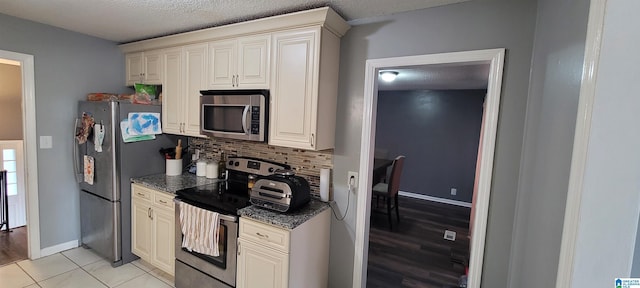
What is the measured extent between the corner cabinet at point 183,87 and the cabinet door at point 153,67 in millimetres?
86

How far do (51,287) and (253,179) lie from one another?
1916 millimetres

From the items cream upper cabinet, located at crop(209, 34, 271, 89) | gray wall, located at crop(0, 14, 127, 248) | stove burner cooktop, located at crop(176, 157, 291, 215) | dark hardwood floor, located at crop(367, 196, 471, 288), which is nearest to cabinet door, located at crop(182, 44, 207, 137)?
cream upper cabinet, located at crop(209, 34, 271, 89)

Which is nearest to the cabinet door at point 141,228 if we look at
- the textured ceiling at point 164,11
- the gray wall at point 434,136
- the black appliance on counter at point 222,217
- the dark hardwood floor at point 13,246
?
the black appliance on counter at point 222,217

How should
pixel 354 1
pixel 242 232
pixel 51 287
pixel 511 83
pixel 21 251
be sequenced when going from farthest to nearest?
pixel 21 251
pixel 51 287
pixel 242 232
pixel 354 1
pixel 511 83

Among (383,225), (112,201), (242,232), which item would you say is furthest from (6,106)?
(383,225)

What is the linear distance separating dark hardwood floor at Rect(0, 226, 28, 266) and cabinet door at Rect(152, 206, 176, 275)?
149 centimetres

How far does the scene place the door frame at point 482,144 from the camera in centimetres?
165

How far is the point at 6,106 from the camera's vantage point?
362cm

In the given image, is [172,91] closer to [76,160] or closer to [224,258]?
[76,160]

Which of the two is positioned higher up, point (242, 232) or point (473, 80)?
point (473, 80)

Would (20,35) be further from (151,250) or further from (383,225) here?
(383,225)

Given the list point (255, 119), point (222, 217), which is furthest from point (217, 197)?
point (255, 119)

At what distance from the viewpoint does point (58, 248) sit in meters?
2.84

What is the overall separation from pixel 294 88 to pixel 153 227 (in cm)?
187
